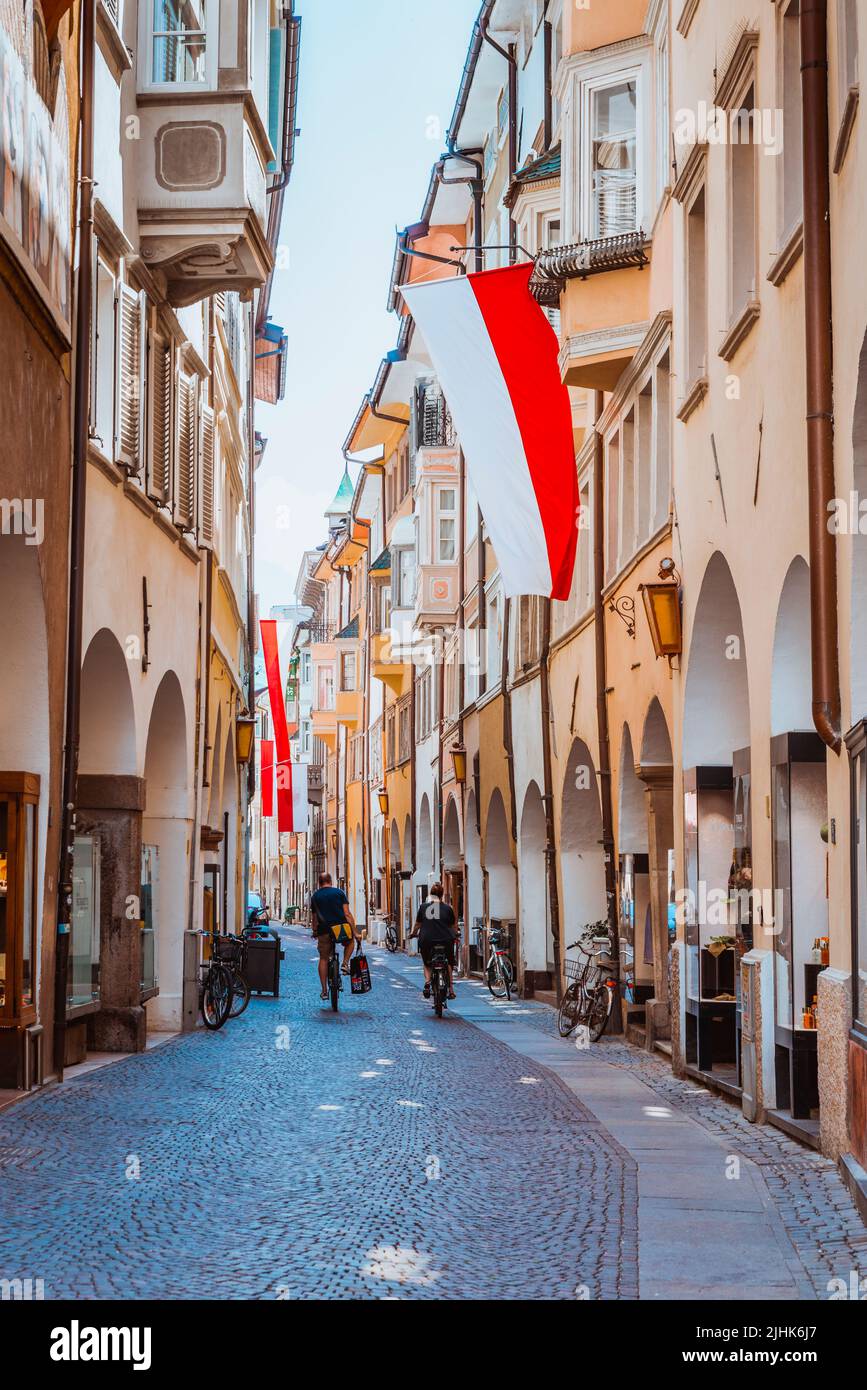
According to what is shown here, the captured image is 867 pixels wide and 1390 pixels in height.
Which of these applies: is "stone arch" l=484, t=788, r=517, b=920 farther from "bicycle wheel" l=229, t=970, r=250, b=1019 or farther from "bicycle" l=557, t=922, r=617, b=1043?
"bicycle" l=557, t=922, r=617, b=1043

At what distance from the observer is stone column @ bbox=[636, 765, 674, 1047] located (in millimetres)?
18109

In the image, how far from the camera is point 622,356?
19.1m

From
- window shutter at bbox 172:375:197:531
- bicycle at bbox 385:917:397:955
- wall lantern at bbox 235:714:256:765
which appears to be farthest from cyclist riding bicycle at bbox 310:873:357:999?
bicycle at bbox 385:917:397:955

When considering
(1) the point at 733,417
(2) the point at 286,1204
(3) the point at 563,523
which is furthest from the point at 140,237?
(2) the point at 286,1204

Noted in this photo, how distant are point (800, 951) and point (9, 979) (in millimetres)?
5451

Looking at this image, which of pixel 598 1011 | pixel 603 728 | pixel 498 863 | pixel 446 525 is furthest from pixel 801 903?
pixel 446 525

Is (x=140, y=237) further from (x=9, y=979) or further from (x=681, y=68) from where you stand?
(x=9, y=979)

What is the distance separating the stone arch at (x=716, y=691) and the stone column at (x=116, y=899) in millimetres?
5074

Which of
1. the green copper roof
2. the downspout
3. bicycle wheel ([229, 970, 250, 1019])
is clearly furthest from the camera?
the green copper roof

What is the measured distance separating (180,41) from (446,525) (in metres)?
22.8

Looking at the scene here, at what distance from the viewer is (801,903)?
476 inches

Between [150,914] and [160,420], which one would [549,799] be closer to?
[150,914]

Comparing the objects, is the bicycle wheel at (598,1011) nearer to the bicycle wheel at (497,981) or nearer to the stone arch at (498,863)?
the bicycle wheel at (497,981)

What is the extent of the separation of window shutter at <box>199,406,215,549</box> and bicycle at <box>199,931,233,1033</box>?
477cm
